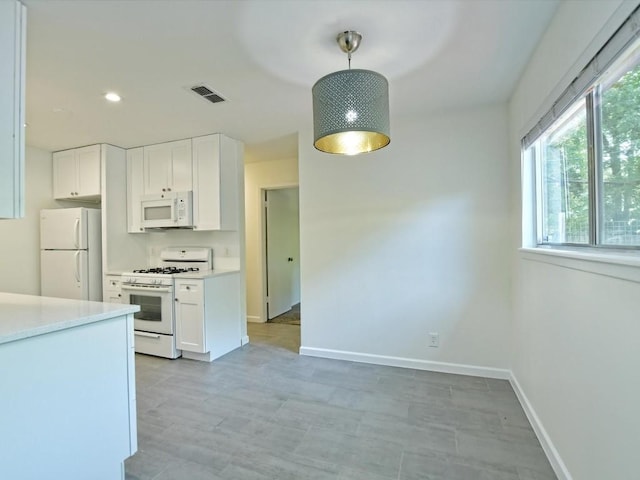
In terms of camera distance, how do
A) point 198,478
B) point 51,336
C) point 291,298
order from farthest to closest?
1. point 291,298
2. point 198,478
3. point 51,336

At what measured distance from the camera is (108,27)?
67.3 inches

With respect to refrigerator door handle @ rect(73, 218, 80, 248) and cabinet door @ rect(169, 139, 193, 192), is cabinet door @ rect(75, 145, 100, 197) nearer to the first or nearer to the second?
refrigerator door handle @ rect(73, 218, 80, 248)

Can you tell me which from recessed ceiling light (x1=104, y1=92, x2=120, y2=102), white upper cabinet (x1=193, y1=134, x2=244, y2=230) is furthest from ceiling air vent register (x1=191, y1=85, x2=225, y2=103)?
white upper cabinet (x1=193, y1=134, x2=244, y2=230)

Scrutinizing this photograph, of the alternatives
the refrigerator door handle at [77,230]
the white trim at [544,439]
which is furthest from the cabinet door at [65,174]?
the white trim at [544,439]

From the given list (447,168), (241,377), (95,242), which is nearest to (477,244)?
(447,168)

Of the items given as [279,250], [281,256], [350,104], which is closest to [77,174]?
[279,250]

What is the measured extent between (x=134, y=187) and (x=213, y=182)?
4.09 ft

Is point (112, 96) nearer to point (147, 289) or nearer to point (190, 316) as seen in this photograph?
point (147, 289)

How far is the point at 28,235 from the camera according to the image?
381 centimetres

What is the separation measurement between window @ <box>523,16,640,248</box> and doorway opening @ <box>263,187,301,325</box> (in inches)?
146

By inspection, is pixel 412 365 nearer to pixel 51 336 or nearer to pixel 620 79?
pixel 620 79

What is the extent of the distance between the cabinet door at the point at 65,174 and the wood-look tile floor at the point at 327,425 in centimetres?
256

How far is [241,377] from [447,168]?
9.09 feet

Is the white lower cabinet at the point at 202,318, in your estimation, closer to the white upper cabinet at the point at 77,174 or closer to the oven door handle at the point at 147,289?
the oven door handle at the point at 147,289
